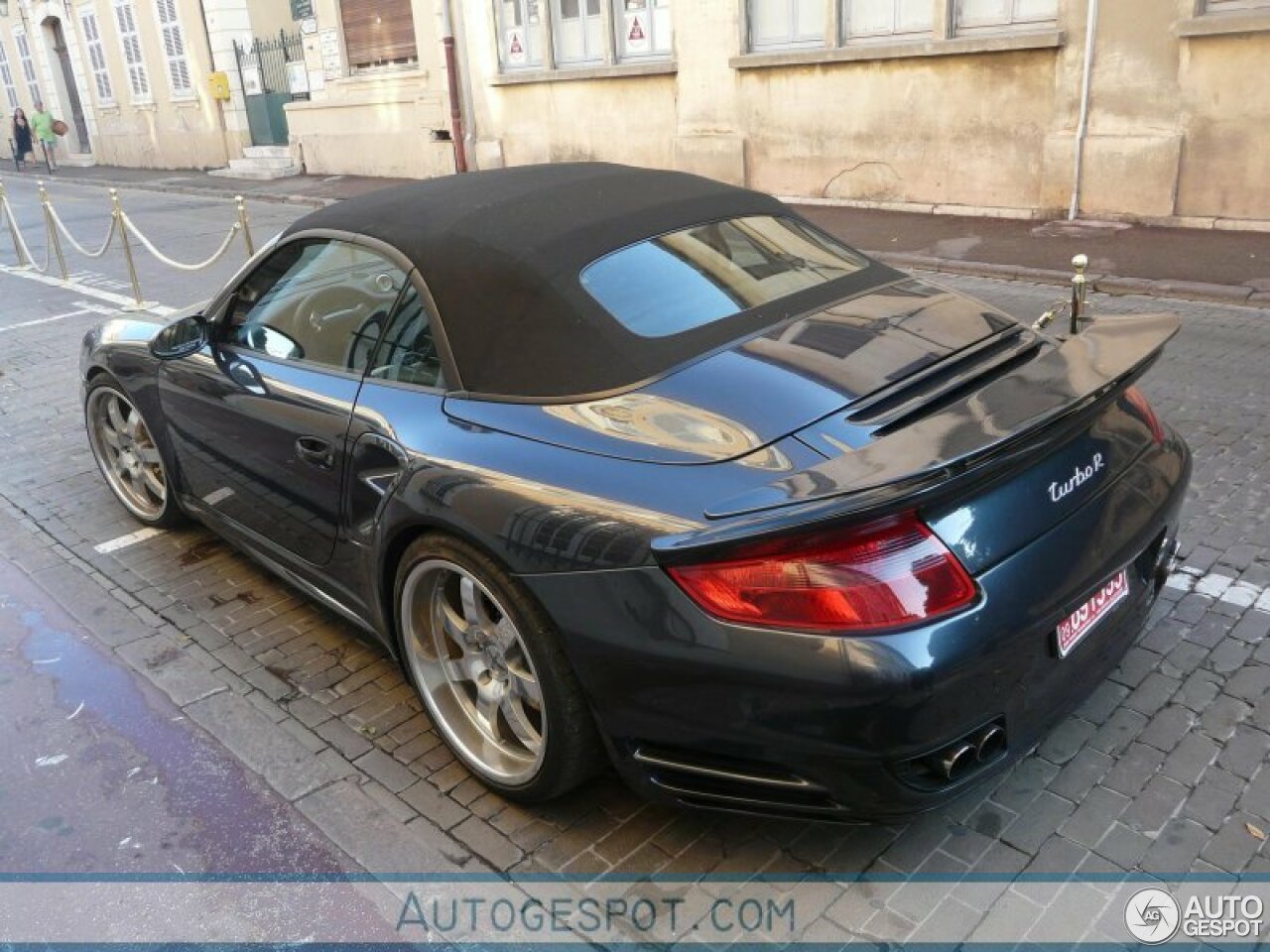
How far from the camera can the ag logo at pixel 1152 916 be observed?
246 cm

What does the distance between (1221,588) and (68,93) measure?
127ft

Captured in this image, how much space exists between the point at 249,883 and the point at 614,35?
15168mm

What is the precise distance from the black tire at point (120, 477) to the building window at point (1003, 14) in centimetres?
1008

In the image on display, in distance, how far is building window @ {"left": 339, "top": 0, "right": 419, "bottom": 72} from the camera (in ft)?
64.4

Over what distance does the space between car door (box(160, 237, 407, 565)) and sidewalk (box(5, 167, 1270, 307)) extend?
713 cm

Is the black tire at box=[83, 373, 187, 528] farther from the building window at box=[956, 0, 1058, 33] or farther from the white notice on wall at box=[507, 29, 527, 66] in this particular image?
the white notice on wall at box=[507, 29, 527, 66]

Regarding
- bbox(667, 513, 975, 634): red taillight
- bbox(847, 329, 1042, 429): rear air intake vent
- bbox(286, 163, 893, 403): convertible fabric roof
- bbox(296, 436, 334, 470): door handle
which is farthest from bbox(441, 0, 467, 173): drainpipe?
bbox(667, 513, 975, 634): red taillight

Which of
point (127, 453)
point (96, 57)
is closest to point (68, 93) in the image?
point (96, 57)

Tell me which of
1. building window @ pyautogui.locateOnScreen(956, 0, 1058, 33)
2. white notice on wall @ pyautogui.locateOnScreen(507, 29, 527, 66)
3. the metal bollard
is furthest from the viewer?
white notice on wall @ pyautogui.locateOnScreen(507, 29, 527, 66)

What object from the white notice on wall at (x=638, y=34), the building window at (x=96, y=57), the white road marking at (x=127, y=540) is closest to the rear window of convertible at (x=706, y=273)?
the white road marking at (x=127, y=540)

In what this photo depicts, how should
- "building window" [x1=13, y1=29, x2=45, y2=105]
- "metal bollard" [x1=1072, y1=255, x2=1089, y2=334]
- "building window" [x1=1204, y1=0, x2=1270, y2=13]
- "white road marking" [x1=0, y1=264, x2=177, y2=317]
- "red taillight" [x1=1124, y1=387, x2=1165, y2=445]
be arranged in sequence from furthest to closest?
"building window" [x1=13, y1=29, x2=45, y2=105], "white road marking" [x1=0, y1=264, x2=177, y2=317], "building window" [x1=1204, y1=0, x2=1270, y2=13], "metal bollard" [x1=1072, y1=255, x2=1089, y2=334], "red taillight" [x1=1124, y1=387, x2=1165, y2=445]

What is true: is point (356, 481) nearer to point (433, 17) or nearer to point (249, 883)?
point (249, 883)

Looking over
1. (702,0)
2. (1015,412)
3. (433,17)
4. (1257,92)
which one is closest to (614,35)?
(702,0)

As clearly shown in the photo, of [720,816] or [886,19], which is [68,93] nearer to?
[886,19]
